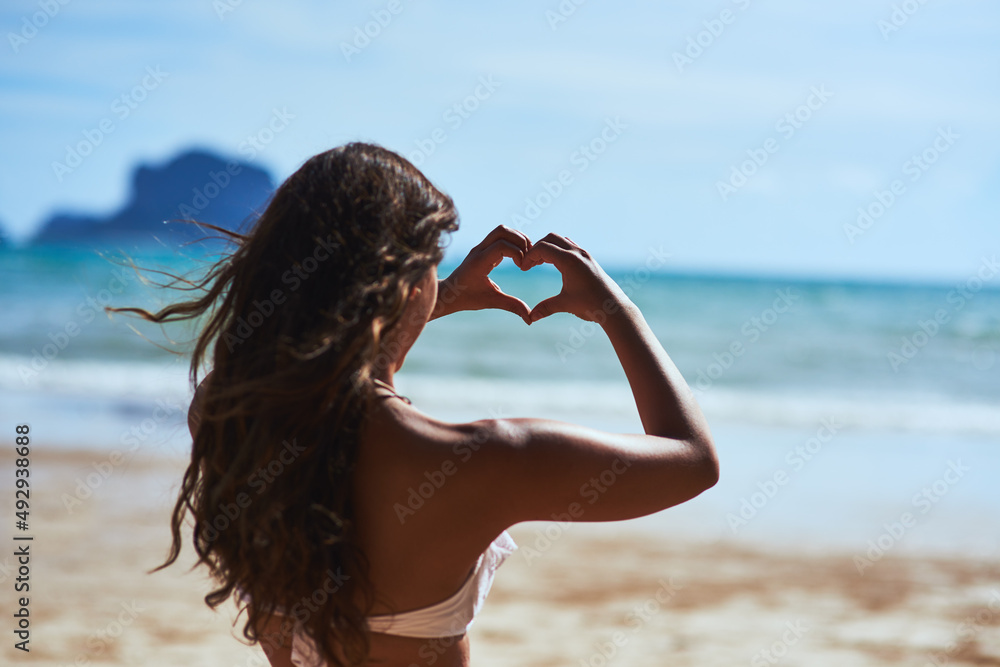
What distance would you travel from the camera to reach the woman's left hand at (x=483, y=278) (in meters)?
1.64

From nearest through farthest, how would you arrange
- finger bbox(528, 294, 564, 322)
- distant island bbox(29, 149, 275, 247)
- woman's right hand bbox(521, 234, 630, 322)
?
woman's right hand bbox(521, 234, 630, 322) < finger bbox(528, 294, 564, 322) < distant island bbox(29, 149, 275, 247)

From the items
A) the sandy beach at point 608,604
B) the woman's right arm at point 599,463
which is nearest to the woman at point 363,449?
the woman's right arm at point 599,463

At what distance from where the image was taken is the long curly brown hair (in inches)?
47.6

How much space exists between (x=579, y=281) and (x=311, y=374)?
→ 1.79 ft

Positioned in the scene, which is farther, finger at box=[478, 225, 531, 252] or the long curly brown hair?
finger at box=[478, 225, 531, 252]

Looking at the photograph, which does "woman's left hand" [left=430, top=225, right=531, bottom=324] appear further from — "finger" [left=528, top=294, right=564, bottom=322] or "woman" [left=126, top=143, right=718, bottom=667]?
"woman" [left=126, top=143, right=718, bottom=667]

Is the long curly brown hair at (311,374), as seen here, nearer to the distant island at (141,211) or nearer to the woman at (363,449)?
the woman at (363,449)

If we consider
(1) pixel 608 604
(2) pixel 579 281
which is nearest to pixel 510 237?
(2) pixel 579 281

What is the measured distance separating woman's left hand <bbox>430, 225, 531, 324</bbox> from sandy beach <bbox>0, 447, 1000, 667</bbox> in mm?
2729

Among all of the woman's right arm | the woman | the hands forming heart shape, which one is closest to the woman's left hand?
the hands forming heart shape

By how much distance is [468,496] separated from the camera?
1.19 meters

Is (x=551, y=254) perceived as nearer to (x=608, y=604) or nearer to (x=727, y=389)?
(x=608, y=604)

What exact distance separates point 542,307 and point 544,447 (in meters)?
0.53

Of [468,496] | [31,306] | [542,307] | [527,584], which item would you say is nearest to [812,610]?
[527,584]
